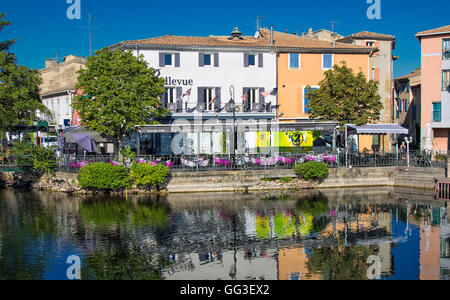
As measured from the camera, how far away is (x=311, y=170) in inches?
1298

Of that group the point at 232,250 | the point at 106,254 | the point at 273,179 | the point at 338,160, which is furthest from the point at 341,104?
the point at 106,254

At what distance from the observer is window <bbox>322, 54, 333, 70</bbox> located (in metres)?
44.1

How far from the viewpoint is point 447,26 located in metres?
43.7

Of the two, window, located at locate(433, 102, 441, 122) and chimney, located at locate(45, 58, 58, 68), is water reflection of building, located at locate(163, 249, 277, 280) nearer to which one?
window, located at locate(433, 102, 441, 122)

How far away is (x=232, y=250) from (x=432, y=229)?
9699 mm

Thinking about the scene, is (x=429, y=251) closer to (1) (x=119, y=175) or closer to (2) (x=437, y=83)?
(1) (x=119, y=175)

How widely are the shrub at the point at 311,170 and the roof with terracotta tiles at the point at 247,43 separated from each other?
44.7 feet

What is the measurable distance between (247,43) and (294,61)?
170 inches

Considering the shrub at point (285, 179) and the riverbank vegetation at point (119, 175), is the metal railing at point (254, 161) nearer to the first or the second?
the shrub at point (285, 179)

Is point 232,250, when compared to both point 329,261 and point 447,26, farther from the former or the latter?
point 447,26

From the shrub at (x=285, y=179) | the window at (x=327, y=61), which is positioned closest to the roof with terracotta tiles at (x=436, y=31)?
the window at (x=327, y=61)

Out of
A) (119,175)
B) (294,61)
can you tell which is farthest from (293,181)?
(294,61)

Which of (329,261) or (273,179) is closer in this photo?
(329,261)

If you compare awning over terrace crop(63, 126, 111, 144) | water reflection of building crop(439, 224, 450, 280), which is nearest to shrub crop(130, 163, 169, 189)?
awning over terrace crop(63, 126, 111, 144)
